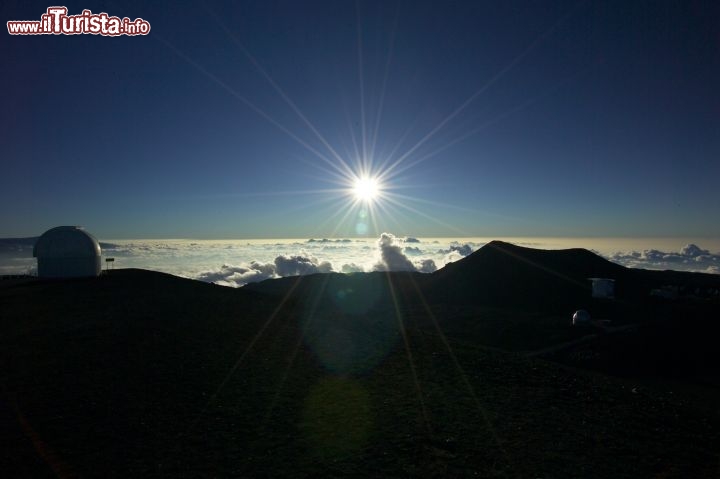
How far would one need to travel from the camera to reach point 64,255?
44.6 meters

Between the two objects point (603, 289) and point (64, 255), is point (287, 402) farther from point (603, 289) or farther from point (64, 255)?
point (603, 289)

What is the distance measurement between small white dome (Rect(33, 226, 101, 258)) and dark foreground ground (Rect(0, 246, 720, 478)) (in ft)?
20.7

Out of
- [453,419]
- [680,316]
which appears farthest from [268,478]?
[680,316]

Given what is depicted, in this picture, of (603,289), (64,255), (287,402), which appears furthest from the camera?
(603,289)

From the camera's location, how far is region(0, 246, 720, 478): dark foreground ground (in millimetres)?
14094

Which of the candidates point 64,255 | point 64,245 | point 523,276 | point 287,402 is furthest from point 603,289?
point 64,245

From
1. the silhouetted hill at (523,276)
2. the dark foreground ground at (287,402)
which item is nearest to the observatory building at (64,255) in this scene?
the dark foreground ground at (287,402)

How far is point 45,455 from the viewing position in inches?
529

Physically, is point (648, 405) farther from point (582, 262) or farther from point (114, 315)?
point (582, 262)

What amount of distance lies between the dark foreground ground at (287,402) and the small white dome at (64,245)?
6.30 meters

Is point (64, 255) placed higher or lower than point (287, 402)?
higher

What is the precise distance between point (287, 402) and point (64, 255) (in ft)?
128

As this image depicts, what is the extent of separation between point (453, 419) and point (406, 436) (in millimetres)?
2998

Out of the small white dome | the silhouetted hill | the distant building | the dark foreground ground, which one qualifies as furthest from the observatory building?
the distant building
